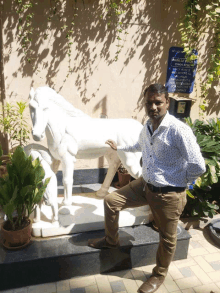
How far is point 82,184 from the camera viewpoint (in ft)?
14.7

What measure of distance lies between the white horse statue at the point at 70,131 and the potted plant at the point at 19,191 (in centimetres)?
33

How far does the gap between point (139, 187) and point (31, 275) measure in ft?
4.64

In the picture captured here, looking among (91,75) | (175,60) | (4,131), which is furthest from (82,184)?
(175,60)

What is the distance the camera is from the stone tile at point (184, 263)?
289 centimetres

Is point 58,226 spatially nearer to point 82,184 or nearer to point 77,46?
point 82,184

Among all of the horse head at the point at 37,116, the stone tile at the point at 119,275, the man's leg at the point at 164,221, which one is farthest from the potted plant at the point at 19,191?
the man's leg at the point at 164,221

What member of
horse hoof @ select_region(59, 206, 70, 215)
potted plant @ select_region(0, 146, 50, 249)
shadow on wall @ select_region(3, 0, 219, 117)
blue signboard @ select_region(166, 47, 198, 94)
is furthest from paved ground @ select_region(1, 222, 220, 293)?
blue signboard @ select_region(166, 47, 198, 94)

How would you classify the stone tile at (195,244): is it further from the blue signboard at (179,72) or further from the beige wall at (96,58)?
the blue signboard at (179,72)

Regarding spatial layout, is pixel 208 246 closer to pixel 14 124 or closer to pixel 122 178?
pixel 122 178

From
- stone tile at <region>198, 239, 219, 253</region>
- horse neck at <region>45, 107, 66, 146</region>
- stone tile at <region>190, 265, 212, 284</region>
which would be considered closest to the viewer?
stone tile at <region>190, 265, 212, 284</region>

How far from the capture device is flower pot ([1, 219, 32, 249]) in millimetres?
2518

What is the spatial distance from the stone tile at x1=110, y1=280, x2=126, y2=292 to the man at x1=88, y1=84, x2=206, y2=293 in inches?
7.9

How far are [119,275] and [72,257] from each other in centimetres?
57

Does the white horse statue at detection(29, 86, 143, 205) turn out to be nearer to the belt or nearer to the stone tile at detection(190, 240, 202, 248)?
the belt
